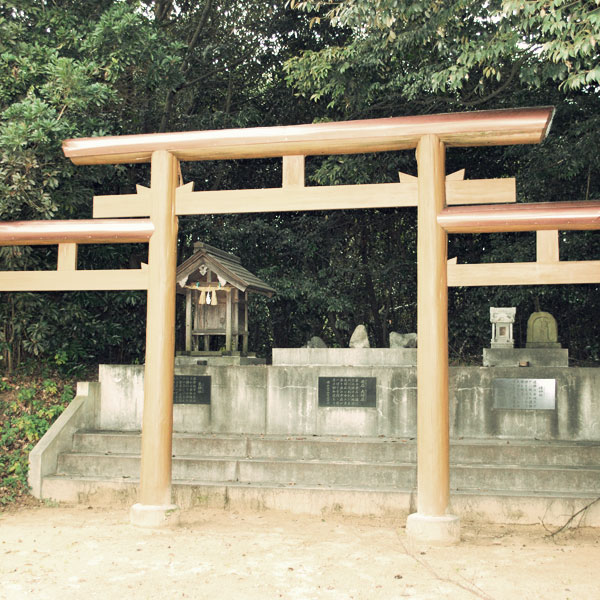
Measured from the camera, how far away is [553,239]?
6.18m

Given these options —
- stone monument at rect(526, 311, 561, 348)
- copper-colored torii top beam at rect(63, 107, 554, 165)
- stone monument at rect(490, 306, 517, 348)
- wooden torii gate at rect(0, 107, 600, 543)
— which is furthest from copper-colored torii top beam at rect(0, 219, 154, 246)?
stone monument at rect(526, 311, 561, 348)

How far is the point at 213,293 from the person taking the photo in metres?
9.38

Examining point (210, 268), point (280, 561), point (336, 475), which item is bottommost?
point (280, 561)

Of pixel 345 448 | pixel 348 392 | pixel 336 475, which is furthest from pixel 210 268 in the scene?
pixel 336 475

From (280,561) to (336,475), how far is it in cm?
227

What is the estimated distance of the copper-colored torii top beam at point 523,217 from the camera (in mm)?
6004

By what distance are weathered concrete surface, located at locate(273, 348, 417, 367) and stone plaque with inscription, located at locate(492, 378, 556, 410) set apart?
128 cm

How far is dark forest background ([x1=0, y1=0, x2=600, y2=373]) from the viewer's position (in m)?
8.11

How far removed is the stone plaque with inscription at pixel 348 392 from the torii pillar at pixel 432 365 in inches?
113

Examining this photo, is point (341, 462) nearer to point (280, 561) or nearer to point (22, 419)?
point (280, 561)

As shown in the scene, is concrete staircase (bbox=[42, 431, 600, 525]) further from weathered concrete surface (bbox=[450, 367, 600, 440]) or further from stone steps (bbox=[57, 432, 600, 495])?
weathered concrete surface (bbox=[450, 367, 600, 440])

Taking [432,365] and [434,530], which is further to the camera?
[432,365]

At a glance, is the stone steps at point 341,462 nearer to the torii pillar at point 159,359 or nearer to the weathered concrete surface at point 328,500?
the weathered concrete surface at point 328,500

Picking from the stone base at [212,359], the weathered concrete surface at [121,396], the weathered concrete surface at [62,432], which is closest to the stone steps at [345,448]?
the weathered concrete surface at [62,432]
